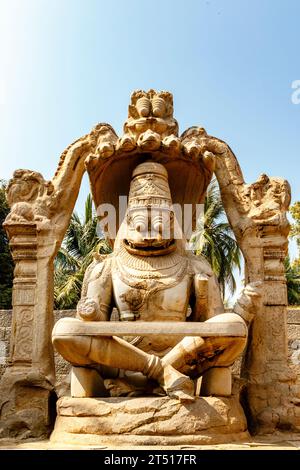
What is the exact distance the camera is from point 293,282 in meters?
18.5

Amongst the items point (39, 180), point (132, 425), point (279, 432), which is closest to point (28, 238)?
point (39, 180)

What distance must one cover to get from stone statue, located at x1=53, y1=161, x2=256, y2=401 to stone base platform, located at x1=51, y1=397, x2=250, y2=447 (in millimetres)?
145

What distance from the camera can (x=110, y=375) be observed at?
4.32 m

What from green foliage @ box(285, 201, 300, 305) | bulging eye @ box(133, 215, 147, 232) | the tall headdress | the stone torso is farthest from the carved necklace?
green foliage @ box(285, 201, 300, 305)

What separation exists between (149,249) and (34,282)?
1.22 meters

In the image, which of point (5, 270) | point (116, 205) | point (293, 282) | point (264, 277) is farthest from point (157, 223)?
point (293, 282)

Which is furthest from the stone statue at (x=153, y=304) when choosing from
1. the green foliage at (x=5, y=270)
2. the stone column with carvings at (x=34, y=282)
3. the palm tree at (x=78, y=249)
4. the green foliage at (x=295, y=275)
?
the green foliage at (x=295, y=275)

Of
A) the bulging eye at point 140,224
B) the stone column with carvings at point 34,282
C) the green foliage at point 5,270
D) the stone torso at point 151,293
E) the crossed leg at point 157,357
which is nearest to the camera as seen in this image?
the crossed leg at point 157,357

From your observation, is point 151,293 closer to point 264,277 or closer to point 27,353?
point 264,277

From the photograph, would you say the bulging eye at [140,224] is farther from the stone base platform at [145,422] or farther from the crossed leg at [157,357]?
the stone base platform at [145,422]

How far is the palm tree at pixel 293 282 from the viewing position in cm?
1814

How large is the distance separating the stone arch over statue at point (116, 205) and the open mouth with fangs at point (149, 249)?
0.84m

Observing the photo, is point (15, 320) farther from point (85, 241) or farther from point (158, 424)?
point (85, 241)

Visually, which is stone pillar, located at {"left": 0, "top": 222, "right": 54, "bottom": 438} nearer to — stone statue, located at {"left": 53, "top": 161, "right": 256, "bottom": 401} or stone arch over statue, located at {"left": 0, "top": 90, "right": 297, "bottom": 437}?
stone arch over statue, located at {"left": 0, "top": 90, "right": 297, "bottom": 437}
